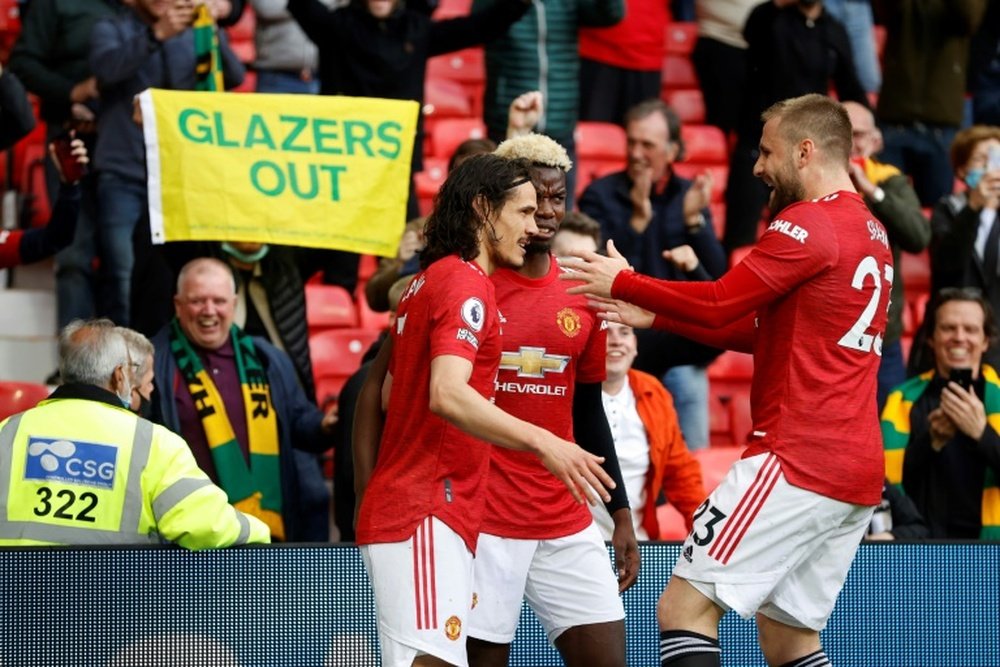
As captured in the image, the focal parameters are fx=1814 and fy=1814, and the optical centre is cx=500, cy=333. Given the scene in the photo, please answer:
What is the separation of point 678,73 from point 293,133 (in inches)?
206

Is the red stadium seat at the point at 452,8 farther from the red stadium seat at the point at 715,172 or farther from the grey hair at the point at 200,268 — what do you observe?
the grey hair at the point at 200,268

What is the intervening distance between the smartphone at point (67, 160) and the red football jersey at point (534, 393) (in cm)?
283

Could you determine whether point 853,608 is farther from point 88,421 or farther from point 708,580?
point 88,421

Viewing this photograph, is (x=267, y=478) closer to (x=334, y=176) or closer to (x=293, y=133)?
(x=334, y=176)

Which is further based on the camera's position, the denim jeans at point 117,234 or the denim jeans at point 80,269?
the denim jeans at point 80,269

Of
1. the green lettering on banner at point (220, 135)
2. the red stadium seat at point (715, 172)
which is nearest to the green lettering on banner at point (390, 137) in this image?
Answer: the green lettering on banner at point (220, 135)

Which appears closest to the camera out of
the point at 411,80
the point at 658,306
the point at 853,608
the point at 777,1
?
the point at 658,306

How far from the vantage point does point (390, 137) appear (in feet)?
26.7

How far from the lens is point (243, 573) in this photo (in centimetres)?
613

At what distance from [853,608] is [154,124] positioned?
365 cm

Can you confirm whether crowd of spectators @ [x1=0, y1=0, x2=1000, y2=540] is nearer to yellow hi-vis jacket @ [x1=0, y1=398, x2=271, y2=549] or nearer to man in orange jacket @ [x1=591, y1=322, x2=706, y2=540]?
man in orange jacket @ [x1=591, y1=322, x2=706, y2=540]

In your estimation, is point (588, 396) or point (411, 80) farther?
point (411, 80)

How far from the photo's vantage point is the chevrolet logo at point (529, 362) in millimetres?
5512

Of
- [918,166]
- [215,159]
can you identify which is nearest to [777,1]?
[918,166]
